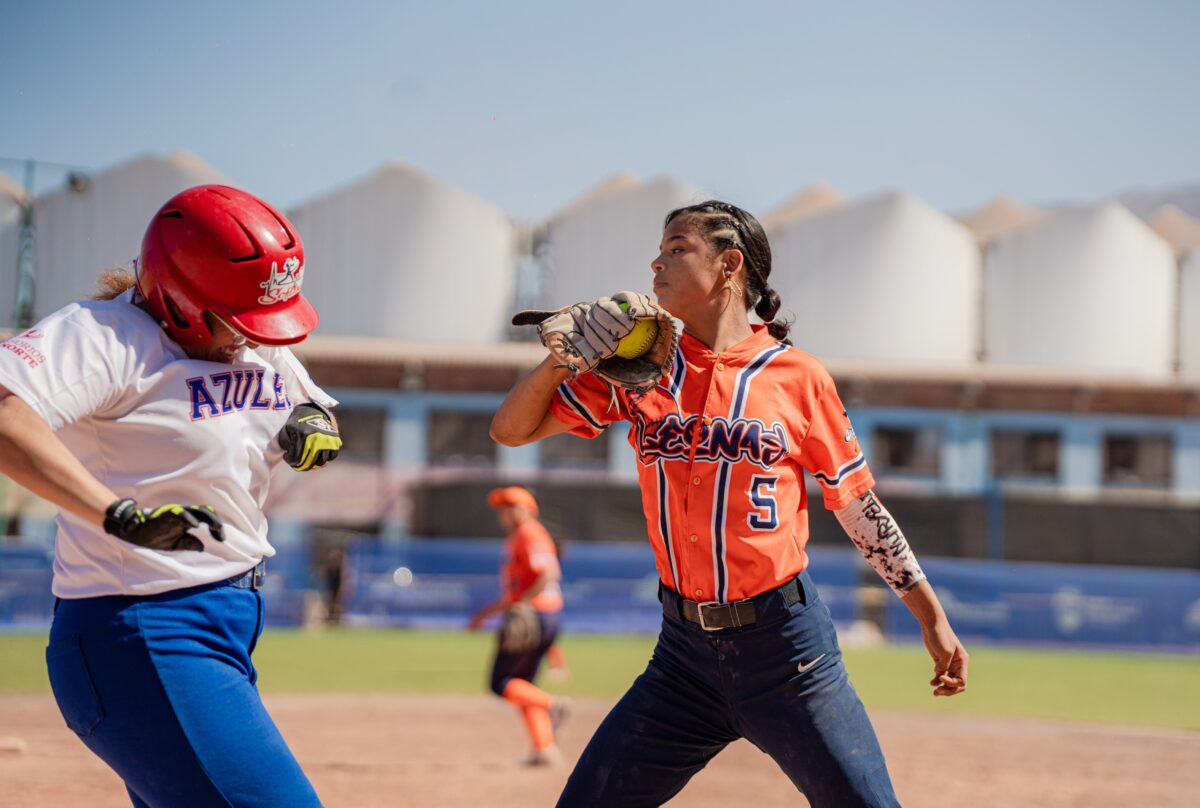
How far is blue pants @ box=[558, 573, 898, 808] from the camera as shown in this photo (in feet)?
12.2

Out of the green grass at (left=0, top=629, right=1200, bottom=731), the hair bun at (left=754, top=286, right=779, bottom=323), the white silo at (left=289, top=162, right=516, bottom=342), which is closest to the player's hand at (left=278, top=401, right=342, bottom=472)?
the hair bun at (left=754, top=286, right=779, bottom=323)

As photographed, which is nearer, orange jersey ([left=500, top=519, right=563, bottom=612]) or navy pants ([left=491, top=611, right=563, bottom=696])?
navy pants ([left=491, top=611, right=563, bottom=696])

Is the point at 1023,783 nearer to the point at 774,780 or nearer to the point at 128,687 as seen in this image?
the point at 774,780

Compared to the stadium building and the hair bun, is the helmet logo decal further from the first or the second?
the stadium building

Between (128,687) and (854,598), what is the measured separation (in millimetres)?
20688

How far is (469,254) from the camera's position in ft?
124

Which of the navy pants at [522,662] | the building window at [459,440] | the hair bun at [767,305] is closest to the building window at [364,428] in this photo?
the building window at [459,440]

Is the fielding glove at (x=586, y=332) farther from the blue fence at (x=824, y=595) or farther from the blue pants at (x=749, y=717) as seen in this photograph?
the blue fence at (x=824, y=595)

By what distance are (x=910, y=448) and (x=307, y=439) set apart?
36141mm

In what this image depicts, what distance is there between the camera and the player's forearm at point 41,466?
9.15 ft

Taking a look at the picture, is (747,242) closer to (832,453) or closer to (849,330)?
(832,453)

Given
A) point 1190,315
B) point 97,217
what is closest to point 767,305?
point 97,217

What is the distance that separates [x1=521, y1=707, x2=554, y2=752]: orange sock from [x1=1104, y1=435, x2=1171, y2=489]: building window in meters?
32.4

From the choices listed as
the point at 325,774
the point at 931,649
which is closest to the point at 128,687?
the point at 931,649
